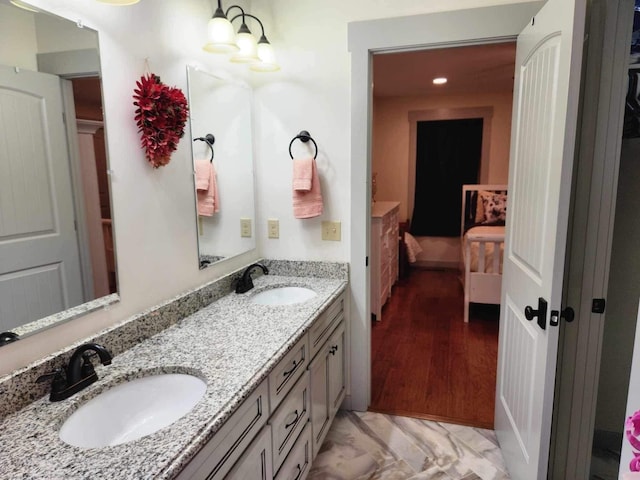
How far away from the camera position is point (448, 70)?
4.06 meters

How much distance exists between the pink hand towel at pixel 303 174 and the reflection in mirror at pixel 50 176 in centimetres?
101

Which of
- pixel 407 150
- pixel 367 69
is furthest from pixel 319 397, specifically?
pixel 407 150

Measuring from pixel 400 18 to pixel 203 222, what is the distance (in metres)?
1.36

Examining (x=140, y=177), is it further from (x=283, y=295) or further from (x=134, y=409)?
(x=283, y=295)

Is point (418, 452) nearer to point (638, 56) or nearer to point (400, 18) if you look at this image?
point (638, 56)

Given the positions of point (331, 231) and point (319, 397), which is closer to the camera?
point (319, 397)

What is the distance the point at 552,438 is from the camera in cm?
166

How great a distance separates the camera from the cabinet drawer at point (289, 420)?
136 centimetres

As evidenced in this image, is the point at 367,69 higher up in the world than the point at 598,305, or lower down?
higher up

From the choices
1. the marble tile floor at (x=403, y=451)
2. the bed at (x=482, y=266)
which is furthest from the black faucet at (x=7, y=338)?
the bed at (x=482, y=266)

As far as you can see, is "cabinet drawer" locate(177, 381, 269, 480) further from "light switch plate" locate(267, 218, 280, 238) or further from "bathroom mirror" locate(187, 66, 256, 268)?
"light switch plate" locate(267, 218, 280, 238)

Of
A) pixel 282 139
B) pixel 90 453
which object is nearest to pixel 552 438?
pixel 90 453

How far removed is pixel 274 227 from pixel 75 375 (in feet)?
4.55

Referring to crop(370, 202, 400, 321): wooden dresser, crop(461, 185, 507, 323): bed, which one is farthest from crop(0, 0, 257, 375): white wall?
crop(461, 185, 507, 323): bed
